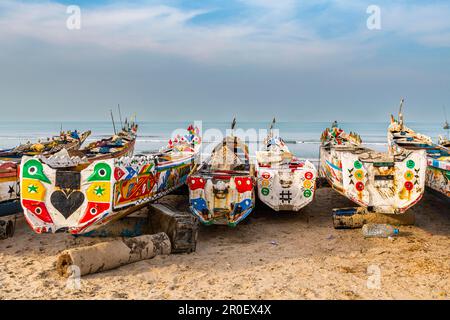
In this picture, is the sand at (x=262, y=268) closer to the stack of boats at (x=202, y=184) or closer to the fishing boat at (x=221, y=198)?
the fishing boat at (x=221, y=198)

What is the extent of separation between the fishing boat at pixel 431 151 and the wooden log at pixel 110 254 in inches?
257

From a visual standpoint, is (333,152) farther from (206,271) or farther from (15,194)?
(15,194)

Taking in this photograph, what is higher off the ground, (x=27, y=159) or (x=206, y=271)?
(x=27, y=159)

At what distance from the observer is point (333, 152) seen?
1123 centimetres

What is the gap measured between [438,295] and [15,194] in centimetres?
888

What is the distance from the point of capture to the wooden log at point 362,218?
9.08 meters

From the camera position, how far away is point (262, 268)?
22.6ft

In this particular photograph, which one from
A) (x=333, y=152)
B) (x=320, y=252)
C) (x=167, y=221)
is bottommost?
(x=320, y=252)

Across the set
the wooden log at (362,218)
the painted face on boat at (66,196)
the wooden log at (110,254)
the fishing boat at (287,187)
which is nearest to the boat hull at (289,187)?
the fishing boat at (287,187)

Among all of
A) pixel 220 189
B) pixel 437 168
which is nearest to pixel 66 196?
pixel 220 189

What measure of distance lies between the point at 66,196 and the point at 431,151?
34.8 feet

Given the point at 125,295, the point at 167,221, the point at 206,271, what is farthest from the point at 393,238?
the point at 125,295
